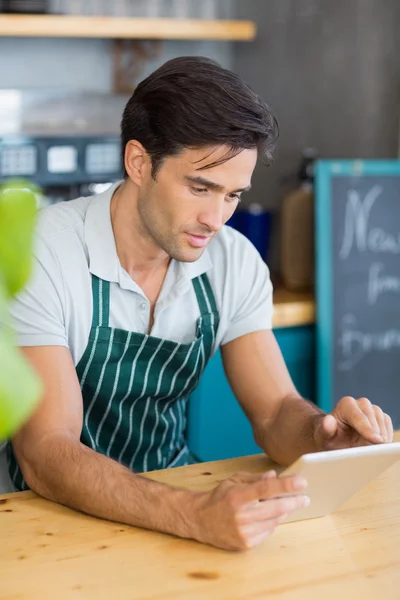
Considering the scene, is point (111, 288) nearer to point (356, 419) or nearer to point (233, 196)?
point (233, 196)

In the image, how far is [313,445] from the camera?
168 cm

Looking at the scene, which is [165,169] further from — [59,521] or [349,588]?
[349,588]

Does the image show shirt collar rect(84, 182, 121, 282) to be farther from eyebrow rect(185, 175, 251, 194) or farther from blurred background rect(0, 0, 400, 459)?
blurred background rect(0, 0, 400, 459)

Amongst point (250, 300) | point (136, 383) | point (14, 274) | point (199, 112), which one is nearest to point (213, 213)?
point (199, 112)

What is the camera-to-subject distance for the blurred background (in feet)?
9.55

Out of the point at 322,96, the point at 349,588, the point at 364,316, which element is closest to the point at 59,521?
the point at 349,588

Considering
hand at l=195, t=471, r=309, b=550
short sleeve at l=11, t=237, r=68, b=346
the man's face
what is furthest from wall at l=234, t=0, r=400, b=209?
hand at l=195, t=471, r=309, b=550

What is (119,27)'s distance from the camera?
2.91 m

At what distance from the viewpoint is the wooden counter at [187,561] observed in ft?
3.97

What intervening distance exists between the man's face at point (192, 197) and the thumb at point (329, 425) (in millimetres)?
419

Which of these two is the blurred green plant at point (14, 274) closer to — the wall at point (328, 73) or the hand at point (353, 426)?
the hand at point (353, 426)

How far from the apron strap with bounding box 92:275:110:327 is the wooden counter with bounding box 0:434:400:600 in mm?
A: 431

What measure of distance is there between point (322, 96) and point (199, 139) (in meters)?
1.72

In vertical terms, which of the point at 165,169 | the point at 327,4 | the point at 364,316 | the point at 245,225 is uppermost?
the point at 327,4
